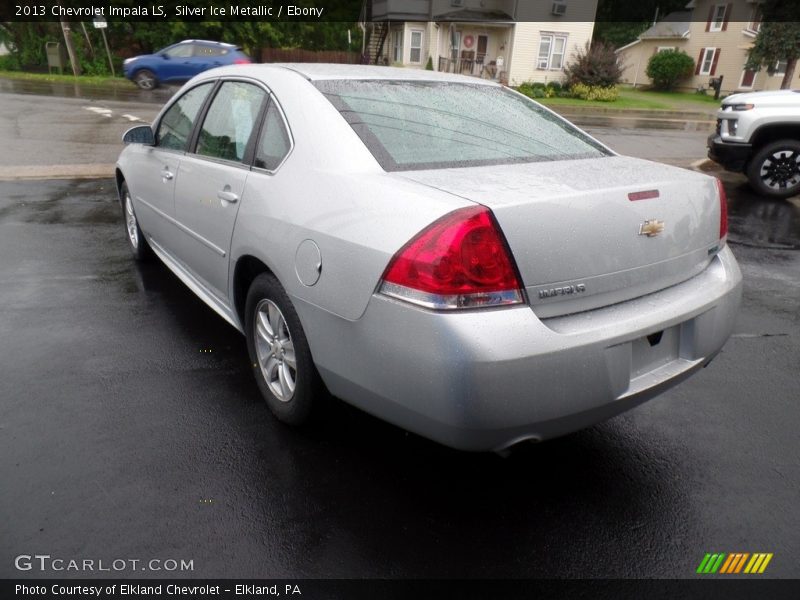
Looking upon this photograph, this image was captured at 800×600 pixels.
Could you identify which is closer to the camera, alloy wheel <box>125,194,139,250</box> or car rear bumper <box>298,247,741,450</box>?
car rear bumper <box>298,247,741,450</box>

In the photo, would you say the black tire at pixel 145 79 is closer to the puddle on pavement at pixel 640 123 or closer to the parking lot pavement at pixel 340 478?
the puddle on pavement at pixel 640 123

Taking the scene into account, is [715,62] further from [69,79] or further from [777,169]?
[777,169]

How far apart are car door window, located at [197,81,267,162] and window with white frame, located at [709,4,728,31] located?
152ft

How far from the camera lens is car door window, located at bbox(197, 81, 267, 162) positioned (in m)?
3.21

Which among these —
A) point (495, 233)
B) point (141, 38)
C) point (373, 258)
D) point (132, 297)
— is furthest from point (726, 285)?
point (141, 38)

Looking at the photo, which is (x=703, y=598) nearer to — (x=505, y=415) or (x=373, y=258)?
(x=505, y=415)

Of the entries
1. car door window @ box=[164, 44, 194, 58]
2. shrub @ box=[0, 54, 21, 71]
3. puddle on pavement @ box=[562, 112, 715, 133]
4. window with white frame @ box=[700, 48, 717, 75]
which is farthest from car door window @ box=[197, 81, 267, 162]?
window with white frame @ box=[700, 48, 717, 75]

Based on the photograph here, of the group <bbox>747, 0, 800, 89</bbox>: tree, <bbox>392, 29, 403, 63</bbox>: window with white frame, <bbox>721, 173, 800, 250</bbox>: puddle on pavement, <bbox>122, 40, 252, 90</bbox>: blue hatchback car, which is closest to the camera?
<bbox>721, 173, 800, 250</bbox>: puddle on pavement

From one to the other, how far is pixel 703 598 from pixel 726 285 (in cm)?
130

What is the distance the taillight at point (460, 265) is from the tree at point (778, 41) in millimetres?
37602

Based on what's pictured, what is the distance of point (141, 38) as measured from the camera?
33094 millimetres

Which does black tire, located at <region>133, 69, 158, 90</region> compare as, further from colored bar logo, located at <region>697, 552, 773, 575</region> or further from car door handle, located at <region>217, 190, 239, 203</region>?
colored bar logo, located at <region>697, 552, 773, 575</region>

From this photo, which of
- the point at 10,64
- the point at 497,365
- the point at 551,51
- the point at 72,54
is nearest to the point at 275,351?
the point at 497,365

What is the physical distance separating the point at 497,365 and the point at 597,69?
31.3 metres
